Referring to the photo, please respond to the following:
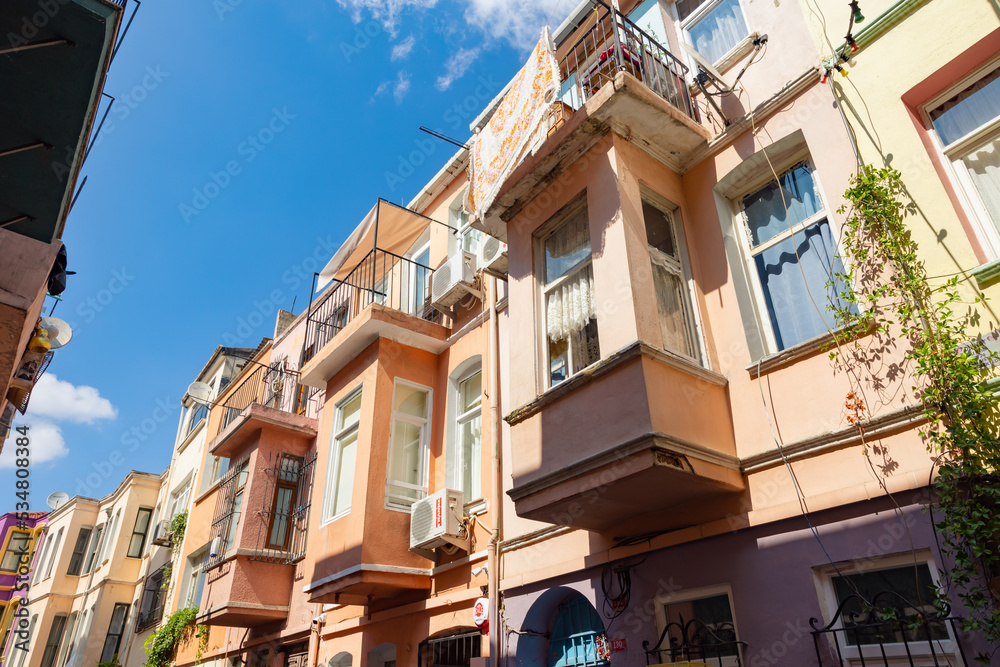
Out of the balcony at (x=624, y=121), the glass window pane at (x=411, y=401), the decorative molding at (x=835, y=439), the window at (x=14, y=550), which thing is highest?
the window at (x=14, y=550)

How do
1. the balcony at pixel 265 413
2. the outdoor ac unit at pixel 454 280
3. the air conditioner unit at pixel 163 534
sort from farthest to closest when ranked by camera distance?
the air conditioner unit at pixel 163 534, the balcony at pixel 265 413, the outdoor ac unit at pixel 454 280

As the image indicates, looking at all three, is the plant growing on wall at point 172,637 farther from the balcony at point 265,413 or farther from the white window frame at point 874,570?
the white window frame at point 874,570

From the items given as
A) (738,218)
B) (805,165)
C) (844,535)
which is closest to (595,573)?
(844,535)

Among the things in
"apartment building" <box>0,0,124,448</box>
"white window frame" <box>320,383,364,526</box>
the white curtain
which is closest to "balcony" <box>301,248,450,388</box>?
"white window frame" <box>320,383,364,526</box>

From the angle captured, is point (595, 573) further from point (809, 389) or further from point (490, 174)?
point (490, 174)

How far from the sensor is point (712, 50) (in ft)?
25.4

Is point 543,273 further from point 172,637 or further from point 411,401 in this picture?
point 172,637

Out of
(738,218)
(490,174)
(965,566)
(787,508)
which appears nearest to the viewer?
(965,566)

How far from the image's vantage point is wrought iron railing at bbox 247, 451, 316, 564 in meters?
12.2

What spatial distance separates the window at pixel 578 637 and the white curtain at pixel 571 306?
2.81 metres

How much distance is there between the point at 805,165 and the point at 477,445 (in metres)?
5.69

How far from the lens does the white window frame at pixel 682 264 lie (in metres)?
6.16

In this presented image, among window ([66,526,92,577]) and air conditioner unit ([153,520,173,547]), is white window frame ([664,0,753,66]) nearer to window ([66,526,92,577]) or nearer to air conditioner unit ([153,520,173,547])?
air conditioner unit ([153,520,173,547])

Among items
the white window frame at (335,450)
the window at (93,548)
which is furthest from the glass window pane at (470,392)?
the window at (93,548)
